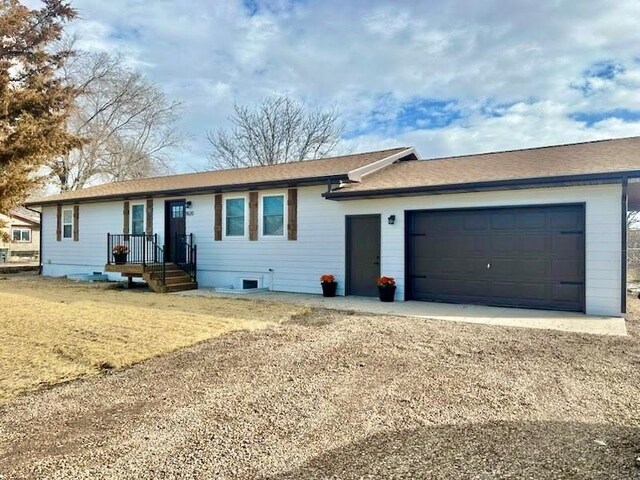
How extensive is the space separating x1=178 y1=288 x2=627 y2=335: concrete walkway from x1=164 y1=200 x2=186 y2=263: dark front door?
3.83 m

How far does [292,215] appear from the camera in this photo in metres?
11.6

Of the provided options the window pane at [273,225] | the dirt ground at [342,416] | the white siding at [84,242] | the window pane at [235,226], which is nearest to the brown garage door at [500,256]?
the dirt ground at [342,416]

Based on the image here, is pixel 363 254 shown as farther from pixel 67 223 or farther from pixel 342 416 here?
pixel 67 223

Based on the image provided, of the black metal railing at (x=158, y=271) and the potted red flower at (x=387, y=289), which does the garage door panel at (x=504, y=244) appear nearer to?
the potted red flower at (x=387, y=289)

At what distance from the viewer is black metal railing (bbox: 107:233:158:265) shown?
43.2 feet

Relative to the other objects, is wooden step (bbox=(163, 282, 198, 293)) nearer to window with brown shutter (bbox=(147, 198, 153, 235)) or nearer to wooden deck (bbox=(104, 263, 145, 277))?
wooden deck (bbox=(104, 263, 145, 277))

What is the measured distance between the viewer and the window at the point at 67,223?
16547mm

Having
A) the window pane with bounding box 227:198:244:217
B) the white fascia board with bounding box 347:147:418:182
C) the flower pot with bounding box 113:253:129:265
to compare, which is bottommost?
the flower pot with bounding box 113:253:129:265

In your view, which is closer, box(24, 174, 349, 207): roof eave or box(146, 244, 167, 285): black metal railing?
box(24, 174, 349, 207): roof eave

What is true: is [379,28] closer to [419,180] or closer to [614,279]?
[419,180]

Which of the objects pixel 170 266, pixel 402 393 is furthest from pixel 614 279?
pixel 170 266

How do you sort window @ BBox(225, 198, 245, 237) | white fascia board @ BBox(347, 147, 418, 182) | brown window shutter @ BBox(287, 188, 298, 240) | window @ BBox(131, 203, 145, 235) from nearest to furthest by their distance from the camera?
white fascia board @ BBox(347, 147, 418, 182), brown window shutter @ BBox(287, 188, 298, 240), window @ BBox(225, 198, 245, 237), window @ BBox(131, 203, 145, 235)

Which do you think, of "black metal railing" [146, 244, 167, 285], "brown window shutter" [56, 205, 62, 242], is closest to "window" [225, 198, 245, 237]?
"black metal railing" [146, 244, 167, 285]

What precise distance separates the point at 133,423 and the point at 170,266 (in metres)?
9.98
